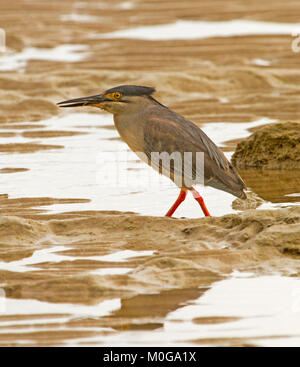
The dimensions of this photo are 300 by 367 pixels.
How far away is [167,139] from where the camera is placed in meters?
8.33

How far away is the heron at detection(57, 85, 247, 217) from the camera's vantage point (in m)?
8.30

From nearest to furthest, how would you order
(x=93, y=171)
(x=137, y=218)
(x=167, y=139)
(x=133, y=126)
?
1. (x=137, y=218)
2. (x=167, y=139)
3. (x=133, y=126)
4. (x=93, y=171)

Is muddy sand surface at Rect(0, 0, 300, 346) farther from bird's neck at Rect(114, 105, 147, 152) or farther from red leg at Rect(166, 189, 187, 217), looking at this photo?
bird's neck at Rect(114, 105, 147, 152)

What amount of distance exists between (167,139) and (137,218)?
0.92 meters

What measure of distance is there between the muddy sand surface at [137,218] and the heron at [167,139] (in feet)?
1.17

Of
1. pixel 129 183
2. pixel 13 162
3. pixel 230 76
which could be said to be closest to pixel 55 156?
pixel 13 162

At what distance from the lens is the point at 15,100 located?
1366cm

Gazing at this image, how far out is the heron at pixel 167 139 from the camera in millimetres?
8305

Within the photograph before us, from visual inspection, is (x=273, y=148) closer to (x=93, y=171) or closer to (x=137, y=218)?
(x=93, y=171)

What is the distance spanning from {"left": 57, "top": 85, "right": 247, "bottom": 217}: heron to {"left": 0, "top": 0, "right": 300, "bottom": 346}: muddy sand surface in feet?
1.17

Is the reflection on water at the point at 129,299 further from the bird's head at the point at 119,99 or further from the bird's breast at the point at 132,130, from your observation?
the bird's head at the point at 119,99

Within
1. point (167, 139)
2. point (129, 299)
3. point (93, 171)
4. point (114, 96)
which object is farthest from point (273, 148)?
point (129, 299)

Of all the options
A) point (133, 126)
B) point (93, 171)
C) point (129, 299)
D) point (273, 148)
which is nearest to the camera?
point (129, 299)

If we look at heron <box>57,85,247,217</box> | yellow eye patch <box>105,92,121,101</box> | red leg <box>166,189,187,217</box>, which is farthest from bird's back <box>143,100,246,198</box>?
yellow eye patch <box>105,92,121,101</box>
